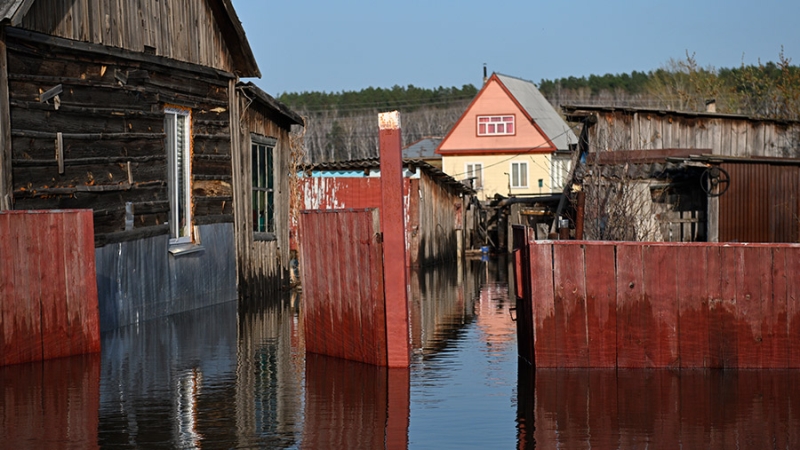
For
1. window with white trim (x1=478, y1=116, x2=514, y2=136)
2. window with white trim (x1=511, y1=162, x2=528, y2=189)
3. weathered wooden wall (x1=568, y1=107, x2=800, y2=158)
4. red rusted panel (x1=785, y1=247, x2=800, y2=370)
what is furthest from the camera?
window with white trim (x1=478, y1=116, x2=514, y2=136)

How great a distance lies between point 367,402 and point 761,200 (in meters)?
15.3

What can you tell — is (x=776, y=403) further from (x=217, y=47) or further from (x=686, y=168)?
(x=686, y=168)

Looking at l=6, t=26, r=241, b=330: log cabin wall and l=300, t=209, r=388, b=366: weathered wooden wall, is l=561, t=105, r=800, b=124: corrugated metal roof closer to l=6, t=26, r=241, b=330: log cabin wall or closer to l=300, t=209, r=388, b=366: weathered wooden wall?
l=6, t=26, r=241, b=330: log cabin wall

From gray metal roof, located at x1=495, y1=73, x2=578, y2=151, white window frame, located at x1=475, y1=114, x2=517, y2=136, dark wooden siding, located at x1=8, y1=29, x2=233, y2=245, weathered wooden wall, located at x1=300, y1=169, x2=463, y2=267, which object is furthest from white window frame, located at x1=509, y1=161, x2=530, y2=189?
dark wooden siding, located at x1=8, y1=29, x2=233, y2=245

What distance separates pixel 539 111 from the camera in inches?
2297

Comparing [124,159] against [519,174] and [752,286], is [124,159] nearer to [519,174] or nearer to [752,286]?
[752,286]

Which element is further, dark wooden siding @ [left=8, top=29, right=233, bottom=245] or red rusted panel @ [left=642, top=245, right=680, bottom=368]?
dark wooden siding @ [left=8, top=29, right=233, bottom=245]

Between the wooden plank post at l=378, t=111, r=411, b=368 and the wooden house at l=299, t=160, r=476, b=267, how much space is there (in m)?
17.2

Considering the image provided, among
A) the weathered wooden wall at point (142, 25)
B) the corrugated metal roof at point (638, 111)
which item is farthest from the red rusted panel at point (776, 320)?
the corrugated metal roof at point (638, 111)

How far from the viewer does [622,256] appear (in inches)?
400

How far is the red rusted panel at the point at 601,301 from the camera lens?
1018 cm

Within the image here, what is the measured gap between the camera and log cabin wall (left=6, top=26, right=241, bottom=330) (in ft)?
41.0

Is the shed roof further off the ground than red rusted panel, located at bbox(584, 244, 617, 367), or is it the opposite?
the shed roof

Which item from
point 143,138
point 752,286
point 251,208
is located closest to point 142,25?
point 143,138
